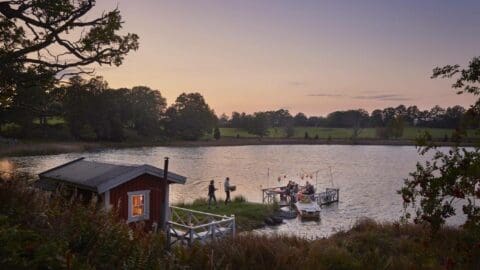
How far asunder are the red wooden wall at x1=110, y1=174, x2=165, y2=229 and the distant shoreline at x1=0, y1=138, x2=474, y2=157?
543 inches

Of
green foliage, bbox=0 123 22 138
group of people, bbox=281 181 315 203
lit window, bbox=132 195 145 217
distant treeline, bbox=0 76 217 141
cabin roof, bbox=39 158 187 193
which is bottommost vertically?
→ group of people, bbox=281 181 315 203

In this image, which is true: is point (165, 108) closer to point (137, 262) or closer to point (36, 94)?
point (36, 94)

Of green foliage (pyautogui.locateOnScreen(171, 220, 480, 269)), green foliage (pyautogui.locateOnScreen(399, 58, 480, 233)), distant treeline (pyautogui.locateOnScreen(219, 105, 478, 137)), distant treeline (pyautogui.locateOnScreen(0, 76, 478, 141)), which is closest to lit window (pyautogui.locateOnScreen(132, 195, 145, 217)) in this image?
green foliage (pyautogui.locateOnScreen(171, 220, 480, 269))

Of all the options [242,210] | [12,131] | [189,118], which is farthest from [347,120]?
[242,210]

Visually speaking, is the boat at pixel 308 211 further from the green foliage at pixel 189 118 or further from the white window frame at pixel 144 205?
the green foliage at pixel 189 118

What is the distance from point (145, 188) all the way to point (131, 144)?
2886 inches

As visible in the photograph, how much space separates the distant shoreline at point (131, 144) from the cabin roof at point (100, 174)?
44.0 feet

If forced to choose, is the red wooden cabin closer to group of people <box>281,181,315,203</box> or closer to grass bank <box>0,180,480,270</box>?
grass bank <box>0,180,480,270</box>

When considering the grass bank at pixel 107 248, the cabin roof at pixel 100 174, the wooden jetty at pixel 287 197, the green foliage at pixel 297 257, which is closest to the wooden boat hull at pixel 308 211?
the wooden jetty at pixel 287 197

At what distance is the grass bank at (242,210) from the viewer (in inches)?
973

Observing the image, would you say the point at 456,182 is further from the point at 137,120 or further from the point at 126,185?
the point at 137,120

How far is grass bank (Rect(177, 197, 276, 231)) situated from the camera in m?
24.7

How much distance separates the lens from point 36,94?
14.1 m

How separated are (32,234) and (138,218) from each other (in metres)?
11.7
